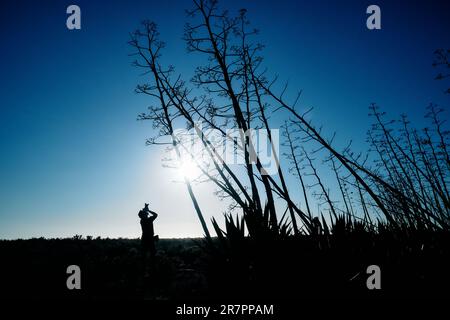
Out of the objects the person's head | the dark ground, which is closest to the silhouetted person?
the person's head

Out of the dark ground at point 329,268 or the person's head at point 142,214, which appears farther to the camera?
the person's head at point 142,214

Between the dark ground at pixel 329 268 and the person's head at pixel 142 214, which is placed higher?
the person's head at pixel 142 214

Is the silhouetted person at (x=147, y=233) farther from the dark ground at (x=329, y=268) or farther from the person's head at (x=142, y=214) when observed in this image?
the dark ground at (x=329, y=268)

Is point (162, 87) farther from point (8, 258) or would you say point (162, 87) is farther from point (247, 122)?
point (8, 258)

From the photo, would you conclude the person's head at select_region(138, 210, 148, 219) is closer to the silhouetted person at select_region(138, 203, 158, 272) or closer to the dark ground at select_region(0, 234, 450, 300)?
the silhouetted person at select_region(138, 203, 158, 272)

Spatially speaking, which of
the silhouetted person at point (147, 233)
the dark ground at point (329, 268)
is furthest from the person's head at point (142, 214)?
the dark ground at point (329, 268)

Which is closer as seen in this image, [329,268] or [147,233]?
[329,268]

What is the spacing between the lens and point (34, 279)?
8.87 metres

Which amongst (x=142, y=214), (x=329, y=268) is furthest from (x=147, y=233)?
(x=329, y=268)

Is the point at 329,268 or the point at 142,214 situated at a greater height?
the point at 142,214

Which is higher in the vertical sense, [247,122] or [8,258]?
[247,122]

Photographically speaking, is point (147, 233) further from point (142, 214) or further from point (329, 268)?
point (329, 268)
